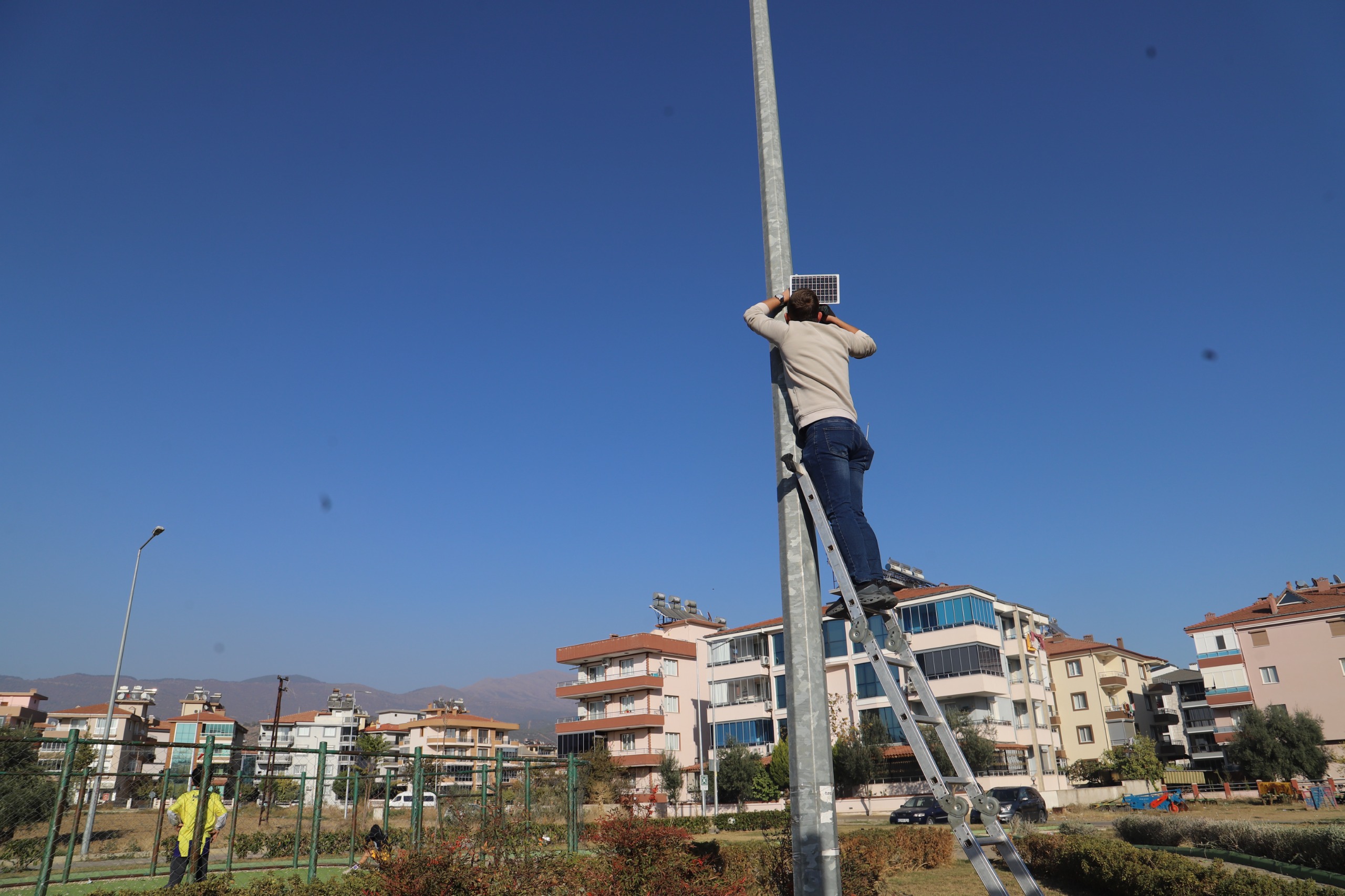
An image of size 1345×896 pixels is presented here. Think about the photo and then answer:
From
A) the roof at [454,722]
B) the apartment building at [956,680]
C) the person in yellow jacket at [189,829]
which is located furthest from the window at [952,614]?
the roof at [454,722]

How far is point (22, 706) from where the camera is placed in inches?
3686

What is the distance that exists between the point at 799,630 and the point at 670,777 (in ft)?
196

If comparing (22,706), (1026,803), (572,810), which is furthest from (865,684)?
(22,706)

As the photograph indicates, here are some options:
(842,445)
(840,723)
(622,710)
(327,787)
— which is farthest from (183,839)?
(327,787)

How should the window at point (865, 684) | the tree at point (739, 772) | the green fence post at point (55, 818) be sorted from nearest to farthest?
the green fence post at point (55, 818), the window at point (865, 684), the tree at point (739, 772)

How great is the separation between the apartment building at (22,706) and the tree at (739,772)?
255ft

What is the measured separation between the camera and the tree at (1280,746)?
4853cm

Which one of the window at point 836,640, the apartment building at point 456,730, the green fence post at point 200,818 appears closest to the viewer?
the green fence post at point 200,818

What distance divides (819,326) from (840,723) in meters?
50.7

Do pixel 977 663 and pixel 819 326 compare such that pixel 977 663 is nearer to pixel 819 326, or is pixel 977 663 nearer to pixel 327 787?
pixel 819 326

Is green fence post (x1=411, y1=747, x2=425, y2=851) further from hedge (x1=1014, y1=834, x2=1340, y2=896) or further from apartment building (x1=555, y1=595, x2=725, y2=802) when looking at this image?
apartment building (x1=555, y1=595, x2=725, y2=802)

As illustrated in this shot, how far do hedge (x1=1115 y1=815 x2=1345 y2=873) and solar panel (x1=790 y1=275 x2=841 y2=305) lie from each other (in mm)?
16031

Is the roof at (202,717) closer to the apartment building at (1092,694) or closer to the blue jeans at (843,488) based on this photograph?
the apartment building at (1092,694)

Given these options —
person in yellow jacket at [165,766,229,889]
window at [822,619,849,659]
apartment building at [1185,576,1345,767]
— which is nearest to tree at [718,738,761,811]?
window at [822,619,849,659]
